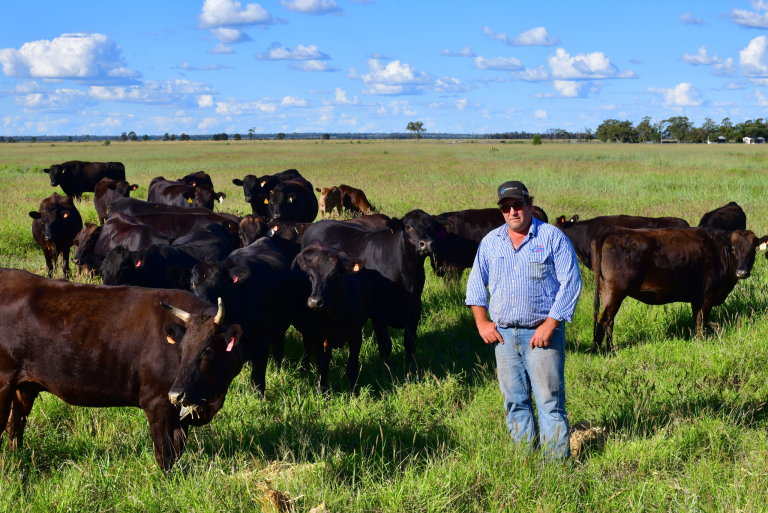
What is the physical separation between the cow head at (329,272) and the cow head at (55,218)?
7.35 meters

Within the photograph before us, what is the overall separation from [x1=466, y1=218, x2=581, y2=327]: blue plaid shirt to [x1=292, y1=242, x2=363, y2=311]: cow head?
2.35m

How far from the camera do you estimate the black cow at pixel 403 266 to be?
7848 millimetres

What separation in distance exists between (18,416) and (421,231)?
4774 millimetres

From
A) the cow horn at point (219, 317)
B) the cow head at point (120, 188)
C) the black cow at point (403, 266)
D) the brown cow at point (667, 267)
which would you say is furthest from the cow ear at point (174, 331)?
the cow head at point (120, 188)

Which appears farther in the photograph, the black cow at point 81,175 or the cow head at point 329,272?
the black cow at point 81,175

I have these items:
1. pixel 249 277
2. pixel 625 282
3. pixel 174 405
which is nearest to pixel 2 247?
pixel 249 277

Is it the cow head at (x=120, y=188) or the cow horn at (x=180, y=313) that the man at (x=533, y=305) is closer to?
the cow horn at (x=180, y=313)

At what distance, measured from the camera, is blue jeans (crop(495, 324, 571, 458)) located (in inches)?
177

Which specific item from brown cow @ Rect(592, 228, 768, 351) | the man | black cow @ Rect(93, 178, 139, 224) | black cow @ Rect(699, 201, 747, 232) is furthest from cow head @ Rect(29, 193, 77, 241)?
black cow @ Rect(699, 201, 747, 232)

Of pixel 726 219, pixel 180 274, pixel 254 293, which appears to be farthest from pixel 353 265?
pixel 726 219

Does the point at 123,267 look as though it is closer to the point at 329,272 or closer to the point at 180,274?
the point at 180,274

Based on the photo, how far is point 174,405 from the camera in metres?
4.46

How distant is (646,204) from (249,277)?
591 inches

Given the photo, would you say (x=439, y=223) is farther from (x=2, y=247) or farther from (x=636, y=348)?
(x=2, y=247)
